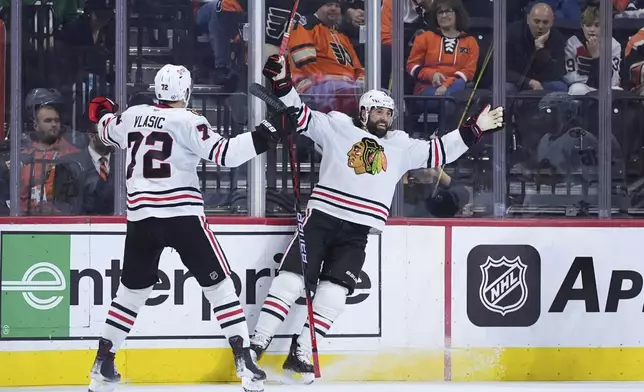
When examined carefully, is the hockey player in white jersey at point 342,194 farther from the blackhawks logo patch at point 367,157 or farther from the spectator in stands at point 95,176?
the spectator in stands at point 95,176

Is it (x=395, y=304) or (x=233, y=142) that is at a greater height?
(x=233, y=142)

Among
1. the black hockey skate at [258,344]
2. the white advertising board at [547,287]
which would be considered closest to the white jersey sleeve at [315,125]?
the white advertising board at [547,287]

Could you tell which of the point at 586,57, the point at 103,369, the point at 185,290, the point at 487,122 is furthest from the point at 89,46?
the point at 586,57

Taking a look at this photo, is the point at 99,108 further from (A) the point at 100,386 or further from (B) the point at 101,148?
(A) the point at 100,386

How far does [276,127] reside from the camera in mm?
4621

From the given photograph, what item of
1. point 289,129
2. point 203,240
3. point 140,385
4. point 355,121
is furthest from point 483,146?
point 140,385

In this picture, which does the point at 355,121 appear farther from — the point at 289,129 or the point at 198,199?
the point at 198,199

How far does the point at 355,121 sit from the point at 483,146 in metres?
0.59

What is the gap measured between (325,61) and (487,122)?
28.3 inches

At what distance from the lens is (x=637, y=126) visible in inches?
212

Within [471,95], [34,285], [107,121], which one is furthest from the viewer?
[471,95]

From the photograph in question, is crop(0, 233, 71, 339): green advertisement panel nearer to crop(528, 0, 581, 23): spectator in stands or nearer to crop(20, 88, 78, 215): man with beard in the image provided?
crop(20, 88, 78, 215): man with beard

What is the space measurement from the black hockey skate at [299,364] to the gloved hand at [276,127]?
881 mm

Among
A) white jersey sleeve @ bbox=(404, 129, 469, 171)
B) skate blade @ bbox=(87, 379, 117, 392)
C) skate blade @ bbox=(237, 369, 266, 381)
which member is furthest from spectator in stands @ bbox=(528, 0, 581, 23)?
skate blade @ bbox=(87, 379, 117, 392)
